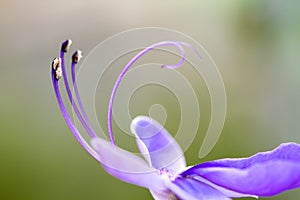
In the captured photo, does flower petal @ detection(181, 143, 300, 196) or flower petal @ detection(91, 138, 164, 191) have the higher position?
flower petal @ detection(91, 138, 164, 191)

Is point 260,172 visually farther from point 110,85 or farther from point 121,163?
point 110,85

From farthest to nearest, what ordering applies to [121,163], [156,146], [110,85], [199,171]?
[110,85] < [156,146] < [199,171] < [121,163]

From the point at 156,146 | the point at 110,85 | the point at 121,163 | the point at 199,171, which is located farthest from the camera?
the point at 110,85

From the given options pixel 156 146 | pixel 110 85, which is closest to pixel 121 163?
pixel 156 146

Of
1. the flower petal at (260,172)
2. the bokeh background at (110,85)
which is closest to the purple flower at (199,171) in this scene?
the flower petal at (260,172)

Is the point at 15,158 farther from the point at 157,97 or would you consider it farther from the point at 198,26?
the point at 198,26

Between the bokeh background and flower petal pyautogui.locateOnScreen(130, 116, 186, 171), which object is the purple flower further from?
the bokeh background

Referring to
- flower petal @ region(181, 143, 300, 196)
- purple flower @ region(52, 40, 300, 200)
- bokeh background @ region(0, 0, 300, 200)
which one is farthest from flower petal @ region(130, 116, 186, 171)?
bokeh background @ region(0, 0, 300, 200)
